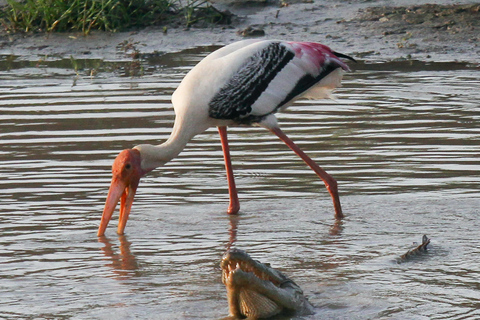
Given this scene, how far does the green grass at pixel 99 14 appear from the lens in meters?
12.5

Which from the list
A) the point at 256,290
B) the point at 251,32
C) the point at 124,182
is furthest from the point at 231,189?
the point at 251,32

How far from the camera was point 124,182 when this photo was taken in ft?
19.5

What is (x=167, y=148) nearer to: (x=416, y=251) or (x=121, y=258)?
(x=121, y=258)

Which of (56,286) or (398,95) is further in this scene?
(398,95)

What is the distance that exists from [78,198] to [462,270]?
2734 mm

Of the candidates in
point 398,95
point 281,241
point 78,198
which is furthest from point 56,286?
point 398,95

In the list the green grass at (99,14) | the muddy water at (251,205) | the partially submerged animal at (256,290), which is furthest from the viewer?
the green grass at (99,14)

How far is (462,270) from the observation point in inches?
186

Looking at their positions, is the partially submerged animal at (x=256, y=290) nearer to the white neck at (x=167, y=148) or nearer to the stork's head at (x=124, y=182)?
the stork's head at (x=124, y=182)

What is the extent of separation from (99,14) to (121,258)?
7627 millimetres

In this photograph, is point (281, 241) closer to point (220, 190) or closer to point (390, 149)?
point (220, 190)

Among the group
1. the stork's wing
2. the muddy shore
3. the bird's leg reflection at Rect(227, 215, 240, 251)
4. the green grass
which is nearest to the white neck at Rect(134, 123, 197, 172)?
the stork's wing

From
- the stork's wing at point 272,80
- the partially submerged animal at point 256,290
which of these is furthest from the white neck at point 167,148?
the partially submerged animal at point 256,290

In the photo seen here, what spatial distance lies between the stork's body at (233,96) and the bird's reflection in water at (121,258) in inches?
7.1
